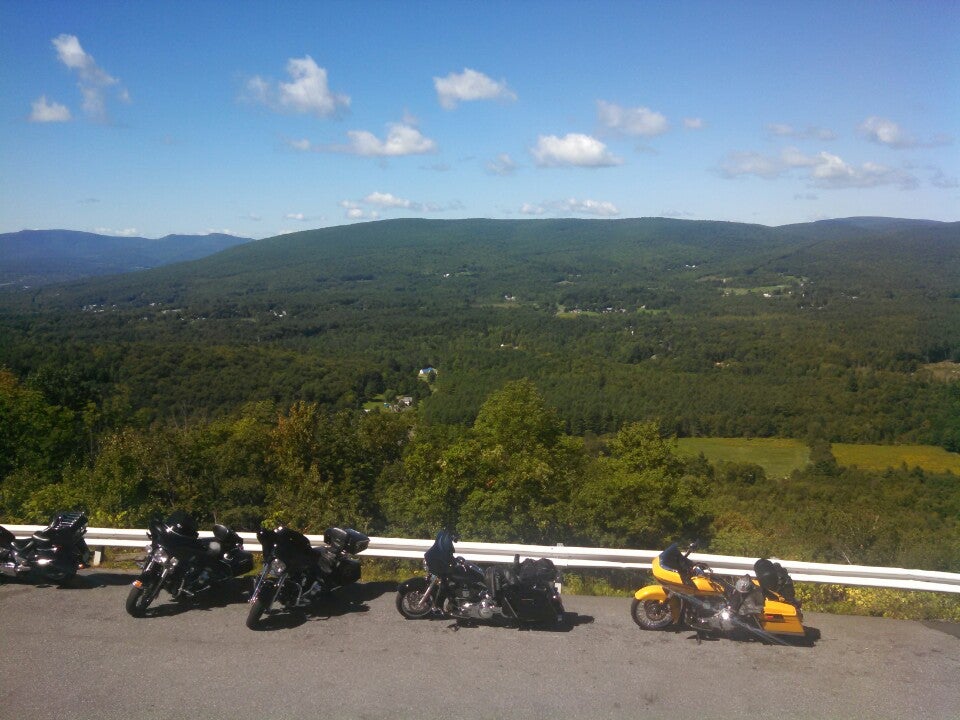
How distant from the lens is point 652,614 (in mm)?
6312

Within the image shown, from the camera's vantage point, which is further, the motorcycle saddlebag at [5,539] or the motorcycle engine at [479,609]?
the motorcycle saddlebag at [5,539]

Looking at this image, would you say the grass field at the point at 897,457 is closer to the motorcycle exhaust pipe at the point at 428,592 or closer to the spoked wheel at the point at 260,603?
the motorcycle exhaust pipe at the point at 428,592

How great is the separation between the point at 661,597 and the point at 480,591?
1559mm

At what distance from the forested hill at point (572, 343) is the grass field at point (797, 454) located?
2.68 meters

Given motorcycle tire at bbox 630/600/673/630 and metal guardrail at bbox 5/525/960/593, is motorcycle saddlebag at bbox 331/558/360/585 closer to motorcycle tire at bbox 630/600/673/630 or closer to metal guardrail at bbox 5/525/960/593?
metal guardrail at bbox 5/525/960/593

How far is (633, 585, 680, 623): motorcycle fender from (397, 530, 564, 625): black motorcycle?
2.31ft

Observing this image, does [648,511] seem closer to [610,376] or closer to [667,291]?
[610,376]

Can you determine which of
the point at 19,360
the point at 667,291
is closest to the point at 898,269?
the point at 667,291

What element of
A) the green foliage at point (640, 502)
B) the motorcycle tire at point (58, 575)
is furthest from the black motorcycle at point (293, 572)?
the green foliage at point (640, 502)

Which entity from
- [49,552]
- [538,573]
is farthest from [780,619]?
[49,552]

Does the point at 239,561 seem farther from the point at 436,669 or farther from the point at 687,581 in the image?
the point at 687,581

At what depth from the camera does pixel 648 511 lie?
68.6ft

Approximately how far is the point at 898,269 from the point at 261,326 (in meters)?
141

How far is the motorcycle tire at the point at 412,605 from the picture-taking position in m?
6.52
